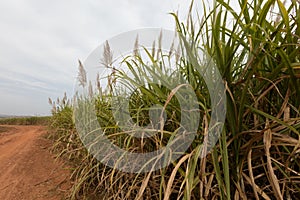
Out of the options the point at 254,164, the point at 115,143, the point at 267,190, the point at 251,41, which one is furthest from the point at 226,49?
the point at 115,143

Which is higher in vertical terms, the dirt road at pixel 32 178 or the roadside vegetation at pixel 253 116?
the roadside vegetation at pixel 253 116

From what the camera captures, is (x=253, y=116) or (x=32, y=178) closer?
(x=253, y=116)

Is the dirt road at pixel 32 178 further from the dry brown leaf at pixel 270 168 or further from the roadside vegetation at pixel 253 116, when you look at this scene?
the dry brown leaf at pixel 270 168

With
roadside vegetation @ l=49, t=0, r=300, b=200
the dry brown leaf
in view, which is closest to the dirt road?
roadside vegetation @ l=49, t=0, r=300, b=200

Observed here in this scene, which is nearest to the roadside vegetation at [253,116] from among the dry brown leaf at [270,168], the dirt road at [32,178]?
the dry brown leaf at [270,168]

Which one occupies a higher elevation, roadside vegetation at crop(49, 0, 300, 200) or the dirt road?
roadside vegetation at crop(49, 0, 300, 200)

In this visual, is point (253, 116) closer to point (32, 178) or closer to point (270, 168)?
point (270, 168)

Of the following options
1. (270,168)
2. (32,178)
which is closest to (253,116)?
(270,168)

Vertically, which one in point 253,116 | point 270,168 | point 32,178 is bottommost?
point 32,178

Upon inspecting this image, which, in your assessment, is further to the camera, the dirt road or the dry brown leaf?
the dirt road

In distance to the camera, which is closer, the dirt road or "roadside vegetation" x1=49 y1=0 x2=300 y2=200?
"roadside vegetation" x1=49 y1=0 x2=300 y2=200

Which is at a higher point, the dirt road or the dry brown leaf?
the dry brown leaf

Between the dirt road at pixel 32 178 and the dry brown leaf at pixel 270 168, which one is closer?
the dry brown leaf at pixel 270 168

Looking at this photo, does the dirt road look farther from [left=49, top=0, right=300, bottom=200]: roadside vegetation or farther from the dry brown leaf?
the dry brown leaf
